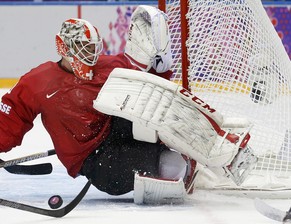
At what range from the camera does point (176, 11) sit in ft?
12.0

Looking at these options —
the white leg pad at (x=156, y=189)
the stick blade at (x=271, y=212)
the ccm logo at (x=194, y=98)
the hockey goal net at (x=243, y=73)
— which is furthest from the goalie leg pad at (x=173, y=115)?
the hockey goal net at (x=243, y=73)

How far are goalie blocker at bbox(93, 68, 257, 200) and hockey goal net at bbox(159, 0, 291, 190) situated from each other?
Result: 33 centimetres

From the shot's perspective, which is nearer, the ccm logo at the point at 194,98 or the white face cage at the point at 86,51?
the ccm logo at the point at 194,98

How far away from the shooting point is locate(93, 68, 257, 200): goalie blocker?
2.92 m

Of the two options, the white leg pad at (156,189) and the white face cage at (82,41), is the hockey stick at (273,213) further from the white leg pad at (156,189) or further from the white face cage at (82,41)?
the white face cage at (82,41)

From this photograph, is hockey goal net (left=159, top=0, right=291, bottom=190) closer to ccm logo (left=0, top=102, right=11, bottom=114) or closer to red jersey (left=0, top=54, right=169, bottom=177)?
red jersey (left=0, top=54, right=169, bottom=177)

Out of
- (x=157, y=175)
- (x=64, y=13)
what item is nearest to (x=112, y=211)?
(x=157, y=175)

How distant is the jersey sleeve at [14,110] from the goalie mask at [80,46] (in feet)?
0.62

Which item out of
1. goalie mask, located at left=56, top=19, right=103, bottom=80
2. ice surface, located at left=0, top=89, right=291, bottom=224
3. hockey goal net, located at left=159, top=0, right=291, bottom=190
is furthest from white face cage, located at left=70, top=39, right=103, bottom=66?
ice surface, located at left=0, top=89, right=291, bottom=224

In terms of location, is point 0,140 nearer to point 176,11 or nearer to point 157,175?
point 157,175

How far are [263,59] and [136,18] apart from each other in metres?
0.53

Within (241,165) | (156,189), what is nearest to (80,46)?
(156,189)

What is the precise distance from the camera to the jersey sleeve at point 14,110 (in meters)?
3.13

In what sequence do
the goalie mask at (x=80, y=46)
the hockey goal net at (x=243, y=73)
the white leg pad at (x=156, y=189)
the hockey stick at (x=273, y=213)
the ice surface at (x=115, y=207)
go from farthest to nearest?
1. the hockey goal net at (x=243, y=73)
2. the goalie mask at (x=80, y=46)
3. the white leg pad at (x=156, y=189)
4. the ice surface at (x=115, y=207)
5. the hockey stick at (x=273, y=213)
